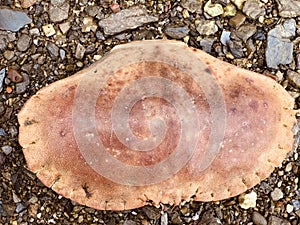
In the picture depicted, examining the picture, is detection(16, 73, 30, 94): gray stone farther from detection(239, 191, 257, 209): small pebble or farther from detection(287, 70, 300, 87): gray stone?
detection(287, 70, 300, 87): gray stone

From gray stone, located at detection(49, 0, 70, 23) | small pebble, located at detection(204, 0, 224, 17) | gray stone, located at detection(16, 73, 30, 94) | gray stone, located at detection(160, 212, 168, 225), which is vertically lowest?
gray stone, located at detection(160, 212, 168, 225)

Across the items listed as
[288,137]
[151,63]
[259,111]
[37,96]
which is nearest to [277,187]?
[288,137]

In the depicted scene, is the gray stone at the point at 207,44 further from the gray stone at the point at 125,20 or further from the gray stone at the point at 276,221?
the gray stone at the point at 276,221

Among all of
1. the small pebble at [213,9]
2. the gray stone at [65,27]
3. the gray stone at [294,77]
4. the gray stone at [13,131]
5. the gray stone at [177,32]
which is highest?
the small pebble at [213,9]

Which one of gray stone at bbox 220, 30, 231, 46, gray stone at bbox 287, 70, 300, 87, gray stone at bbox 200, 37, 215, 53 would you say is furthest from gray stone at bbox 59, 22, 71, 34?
gray stone at bbox 287, 70, 300, 87

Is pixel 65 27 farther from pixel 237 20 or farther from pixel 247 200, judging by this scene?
pixel 247 200

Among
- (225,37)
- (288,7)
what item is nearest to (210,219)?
(225,37)

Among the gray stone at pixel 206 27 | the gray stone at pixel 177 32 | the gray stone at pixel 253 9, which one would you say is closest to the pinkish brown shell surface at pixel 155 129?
the gray stone at pixel 177 32
